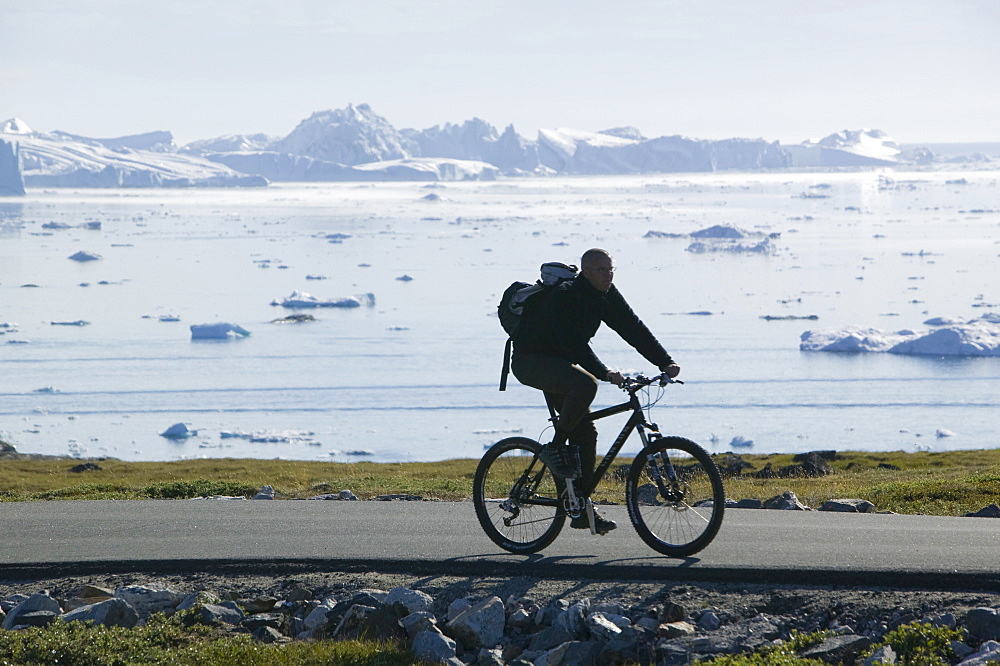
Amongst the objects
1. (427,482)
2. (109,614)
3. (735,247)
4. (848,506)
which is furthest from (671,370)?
(735,247)

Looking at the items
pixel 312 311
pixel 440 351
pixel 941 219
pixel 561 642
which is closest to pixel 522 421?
pixel 440 351

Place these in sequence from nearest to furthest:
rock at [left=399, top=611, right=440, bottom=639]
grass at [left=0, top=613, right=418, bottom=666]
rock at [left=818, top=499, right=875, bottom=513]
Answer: grass at [left=0, top=613, right=418, bottom=666]
rock at [left=399, top=611, right=440, bottom=639]
rock at [left=818, top=499, right=875, bottom=513]

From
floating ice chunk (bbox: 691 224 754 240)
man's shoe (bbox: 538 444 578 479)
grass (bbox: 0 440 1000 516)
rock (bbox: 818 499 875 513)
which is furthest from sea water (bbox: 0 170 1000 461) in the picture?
man's shoe (bbox: 538 444 578 479)

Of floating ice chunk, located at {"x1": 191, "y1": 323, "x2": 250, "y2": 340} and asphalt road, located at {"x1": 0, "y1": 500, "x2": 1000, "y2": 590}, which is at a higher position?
asphalt road, located at {"x1": 0, "y1": 500, "x2": 1000, "y2": 590}

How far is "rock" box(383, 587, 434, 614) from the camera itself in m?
6.23

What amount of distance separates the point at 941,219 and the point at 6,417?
4689 inches

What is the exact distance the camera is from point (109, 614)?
6258mm

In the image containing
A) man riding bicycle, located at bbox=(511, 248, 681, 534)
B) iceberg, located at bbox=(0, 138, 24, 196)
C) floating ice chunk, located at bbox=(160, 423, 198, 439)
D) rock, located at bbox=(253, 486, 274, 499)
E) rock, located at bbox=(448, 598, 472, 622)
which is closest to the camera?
rock, located at bbox=(448, 598, 472, 622)

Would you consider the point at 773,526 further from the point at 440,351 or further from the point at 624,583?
the point at 440,351

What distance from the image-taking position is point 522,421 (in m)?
39.6

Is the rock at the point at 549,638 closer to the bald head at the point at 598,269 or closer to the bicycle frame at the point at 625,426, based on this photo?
the bicycle frame at the point at 625,426

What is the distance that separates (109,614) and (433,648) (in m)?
2.08

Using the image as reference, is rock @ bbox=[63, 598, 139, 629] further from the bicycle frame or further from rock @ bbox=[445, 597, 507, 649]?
the bicycle frame

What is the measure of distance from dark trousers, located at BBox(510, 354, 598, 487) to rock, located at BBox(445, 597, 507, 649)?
1.08 metres
